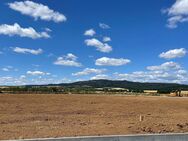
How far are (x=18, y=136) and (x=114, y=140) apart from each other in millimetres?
6009

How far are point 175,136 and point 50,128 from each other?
881cm

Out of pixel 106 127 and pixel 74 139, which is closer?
pixel 74 139

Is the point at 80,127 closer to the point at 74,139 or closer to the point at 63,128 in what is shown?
the point at 63,128

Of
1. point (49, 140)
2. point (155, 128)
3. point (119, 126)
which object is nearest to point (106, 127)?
point (119, 126)

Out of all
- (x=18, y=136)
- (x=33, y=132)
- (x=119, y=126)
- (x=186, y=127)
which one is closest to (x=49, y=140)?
(x=18, y=136)

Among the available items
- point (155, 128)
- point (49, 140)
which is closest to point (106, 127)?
point (155, 128)

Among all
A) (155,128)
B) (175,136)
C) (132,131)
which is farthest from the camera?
(155,128)

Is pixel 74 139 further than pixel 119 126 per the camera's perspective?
No

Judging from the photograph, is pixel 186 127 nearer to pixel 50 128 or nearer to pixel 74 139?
pixel 50 128

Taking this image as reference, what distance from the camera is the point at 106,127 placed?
872 inches

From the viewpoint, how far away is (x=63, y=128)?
21.5 m

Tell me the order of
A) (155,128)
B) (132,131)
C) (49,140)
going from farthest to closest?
(155,128), (132,131), (49,140)

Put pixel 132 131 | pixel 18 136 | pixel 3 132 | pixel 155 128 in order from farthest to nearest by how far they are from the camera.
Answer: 1. pixel 155 128
2. pixel 132 131
3. pixel 3 132
4. pixel 18 136

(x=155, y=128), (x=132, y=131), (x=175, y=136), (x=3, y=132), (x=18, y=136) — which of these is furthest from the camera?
(x=155, y=128)
